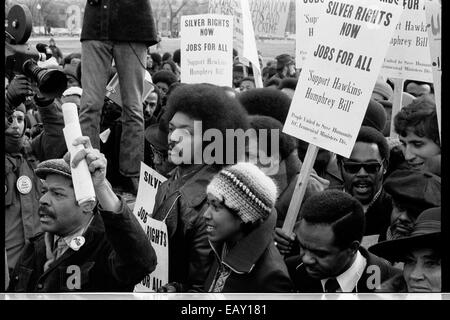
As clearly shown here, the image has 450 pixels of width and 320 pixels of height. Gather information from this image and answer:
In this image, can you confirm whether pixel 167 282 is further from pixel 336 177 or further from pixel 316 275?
pixel 336 177

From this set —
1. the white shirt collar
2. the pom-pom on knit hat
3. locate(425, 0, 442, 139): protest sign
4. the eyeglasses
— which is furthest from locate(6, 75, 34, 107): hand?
locate(425, 0, 442, 139): protest sign

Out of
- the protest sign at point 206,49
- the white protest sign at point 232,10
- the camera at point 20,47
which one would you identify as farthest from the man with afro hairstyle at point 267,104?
the camera at point 20,47

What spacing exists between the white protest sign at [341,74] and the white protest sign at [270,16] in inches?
40.2

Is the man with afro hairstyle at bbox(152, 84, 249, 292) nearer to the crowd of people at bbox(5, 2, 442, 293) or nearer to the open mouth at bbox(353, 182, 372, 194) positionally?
the crowd of people at bbox(5, 2, 442, 293)

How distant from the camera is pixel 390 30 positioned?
18.4 feet

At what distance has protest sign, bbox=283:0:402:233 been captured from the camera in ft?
18.4

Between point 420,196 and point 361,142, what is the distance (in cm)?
68

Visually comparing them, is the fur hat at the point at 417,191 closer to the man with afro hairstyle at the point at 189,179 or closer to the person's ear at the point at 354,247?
the person's ear at the point at 354,247

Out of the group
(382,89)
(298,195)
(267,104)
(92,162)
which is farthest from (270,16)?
(92,162)

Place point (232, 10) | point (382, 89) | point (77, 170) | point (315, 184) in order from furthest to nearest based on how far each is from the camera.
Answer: point (382, 89) → point (232, 10) → point (315, 184) → point (77, 170)

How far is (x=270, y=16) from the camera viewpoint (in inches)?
271

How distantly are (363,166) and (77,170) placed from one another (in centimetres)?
194

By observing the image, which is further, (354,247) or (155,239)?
(155,239)

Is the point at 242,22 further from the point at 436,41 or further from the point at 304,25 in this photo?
the point at 436,41
